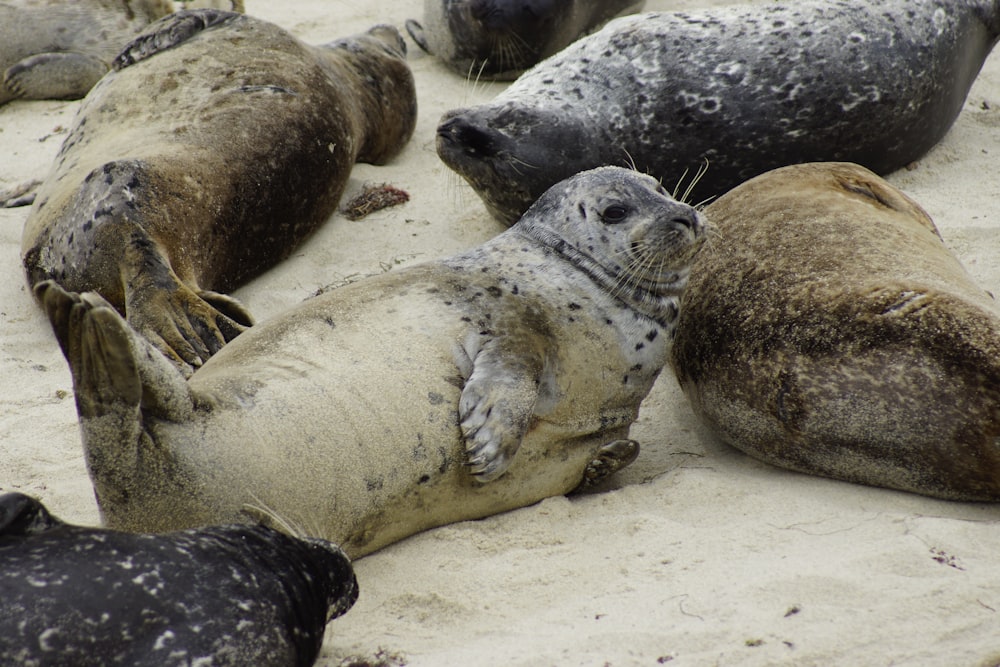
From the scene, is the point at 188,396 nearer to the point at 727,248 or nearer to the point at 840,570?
the point at 840,570

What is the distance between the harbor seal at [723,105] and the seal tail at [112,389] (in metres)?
2.76

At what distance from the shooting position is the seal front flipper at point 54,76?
281 inches

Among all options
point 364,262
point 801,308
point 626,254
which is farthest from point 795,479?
point 364,262

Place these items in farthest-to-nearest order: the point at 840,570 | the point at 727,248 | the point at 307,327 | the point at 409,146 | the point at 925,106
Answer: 1. the point at 409,146
2. the point at 925,106
3. the point at 727,248
4. the point at 307,327
5. the point at 840,570

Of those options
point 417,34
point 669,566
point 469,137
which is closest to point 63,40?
point 417,34

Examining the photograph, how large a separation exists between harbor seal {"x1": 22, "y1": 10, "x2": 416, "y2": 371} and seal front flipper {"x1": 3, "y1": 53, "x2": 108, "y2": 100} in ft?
5.20

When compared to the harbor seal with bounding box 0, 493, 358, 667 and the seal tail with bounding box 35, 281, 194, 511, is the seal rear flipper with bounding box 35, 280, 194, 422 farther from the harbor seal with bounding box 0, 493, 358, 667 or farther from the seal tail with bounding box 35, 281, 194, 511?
the harbor seal with bounding box 0, 493, 358, 667

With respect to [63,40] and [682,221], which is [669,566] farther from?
[63,40]

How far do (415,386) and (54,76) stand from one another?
192 inches

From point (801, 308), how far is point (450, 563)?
4.56 ft

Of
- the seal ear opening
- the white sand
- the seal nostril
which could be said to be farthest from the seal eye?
the seal ear opening

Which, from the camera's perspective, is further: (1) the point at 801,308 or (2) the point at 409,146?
(2) the point at 409,146

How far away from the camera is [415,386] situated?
10.9 feet

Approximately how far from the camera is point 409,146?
21.5 ft
